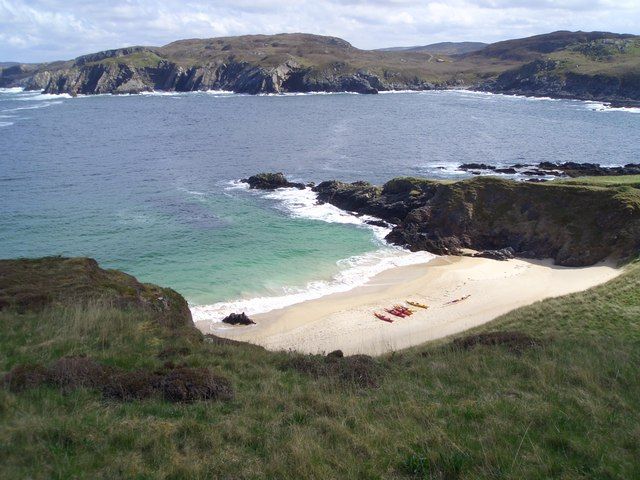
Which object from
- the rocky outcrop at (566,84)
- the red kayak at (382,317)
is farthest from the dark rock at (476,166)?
the rocky outcrop at (566,84)

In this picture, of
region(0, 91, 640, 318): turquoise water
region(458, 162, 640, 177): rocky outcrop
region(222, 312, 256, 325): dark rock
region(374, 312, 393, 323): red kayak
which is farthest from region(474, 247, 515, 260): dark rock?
region(458, 162, 640, 177): rocky outcrop

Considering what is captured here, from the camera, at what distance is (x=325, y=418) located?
945 centimetres

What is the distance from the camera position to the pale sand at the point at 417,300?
83.0ft

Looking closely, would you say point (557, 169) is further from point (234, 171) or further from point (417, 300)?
point (417, 300)

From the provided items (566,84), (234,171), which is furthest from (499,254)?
(566,84)

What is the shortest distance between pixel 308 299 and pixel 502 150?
194ft

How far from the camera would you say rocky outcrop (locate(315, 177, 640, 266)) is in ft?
114

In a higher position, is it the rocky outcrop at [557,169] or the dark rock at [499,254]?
the rocky outcrop at [557,169]

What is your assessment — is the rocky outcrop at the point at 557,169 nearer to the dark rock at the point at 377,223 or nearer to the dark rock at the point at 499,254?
the dark rock at the point at 377,223

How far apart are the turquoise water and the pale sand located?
225 cm

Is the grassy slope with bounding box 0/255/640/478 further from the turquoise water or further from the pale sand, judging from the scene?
the turquoise water

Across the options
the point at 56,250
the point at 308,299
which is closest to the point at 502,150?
the point at 308,299

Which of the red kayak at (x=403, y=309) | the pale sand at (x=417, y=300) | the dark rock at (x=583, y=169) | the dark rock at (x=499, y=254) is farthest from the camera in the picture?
the dark rock at (x=583, y=169)

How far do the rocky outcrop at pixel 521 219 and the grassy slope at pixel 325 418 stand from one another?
2203 centimetres
